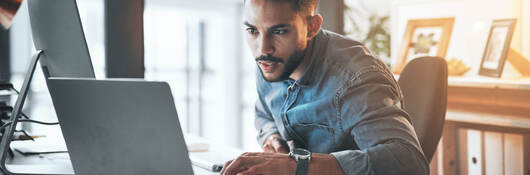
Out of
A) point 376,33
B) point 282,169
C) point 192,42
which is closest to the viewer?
point 282,169

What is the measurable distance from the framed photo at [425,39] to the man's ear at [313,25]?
1.69m

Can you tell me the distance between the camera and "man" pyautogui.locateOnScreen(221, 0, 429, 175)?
0.95 m

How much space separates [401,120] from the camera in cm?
101

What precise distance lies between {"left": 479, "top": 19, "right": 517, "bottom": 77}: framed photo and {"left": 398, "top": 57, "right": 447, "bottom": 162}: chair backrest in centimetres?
121

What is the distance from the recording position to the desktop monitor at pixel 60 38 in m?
1.04

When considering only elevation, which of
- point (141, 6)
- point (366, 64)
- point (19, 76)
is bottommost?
point (19, 76)

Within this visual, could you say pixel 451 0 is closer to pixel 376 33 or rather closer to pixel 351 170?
pixel 376 33

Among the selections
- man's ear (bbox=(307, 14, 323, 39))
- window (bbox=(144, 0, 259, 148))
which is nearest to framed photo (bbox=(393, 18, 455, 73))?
man's ear (bbox=(307, 14, 323, 39))

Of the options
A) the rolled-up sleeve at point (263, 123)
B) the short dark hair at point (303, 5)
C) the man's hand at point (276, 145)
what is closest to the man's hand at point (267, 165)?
the short dark hair at point (303, 5)

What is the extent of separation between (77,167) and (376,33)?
2927 mm

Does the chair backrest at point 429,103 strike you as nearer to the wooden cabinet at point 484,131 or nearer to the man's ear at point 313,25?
the man's ear at point 313,25

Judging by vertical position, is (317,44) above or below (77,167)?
above

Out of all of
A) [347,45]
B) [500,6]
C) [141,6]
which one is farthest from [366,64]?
[500,6]

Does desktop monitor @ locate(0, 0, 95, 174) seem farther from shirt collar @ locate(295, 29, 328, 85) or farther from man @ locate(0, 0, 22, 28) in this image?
shirt collar @ locate(295, 29, 328, 85)
